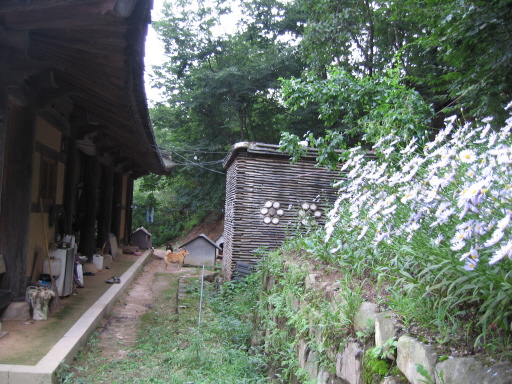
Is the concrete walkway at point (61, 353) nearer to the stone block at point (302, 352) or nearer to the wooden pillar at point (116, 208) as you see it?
the stone block at point (302, 352)

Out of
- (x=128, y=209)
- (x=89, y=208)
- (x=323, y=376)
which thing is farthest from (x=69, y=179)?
(x=128, y=209)

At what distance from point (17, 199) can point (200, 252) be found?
9325 mm

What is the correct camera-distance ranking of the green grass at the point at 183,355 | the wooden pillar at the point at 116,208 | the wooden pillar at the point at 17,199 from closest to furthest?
1. the green grass at the point at 183,355
2. the wooden pillar at the point at 17,199
3. the wooden pillar at the point at 116,208

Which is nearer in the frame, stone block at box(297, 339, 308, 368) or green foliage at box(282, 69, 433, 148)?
stone block at box(297, 339, 308, 368)

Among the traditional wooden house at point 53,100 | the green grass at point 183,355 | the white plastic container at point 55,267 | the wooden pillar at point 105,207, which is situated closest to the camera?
the traditional wooden house at point 53,100

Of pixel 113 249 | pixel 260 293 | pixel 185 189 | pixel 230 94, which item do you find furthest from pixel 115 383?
pixel 185 189

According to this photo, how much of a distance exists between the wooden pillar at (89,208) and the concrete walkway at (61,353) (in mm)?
2484

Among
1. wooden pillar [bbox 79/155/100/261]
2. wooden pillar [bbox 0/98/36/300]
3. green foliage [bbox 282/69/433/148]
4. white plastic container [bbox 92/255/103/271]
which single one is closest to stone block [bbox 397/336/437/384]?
green foliage [bbox 282/69/433/148]

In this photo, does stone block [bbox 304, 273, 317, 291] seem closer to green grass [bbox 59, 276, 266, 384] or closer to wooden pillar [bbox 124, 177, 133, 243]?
green grass [bbox 59, 276, 266, 384]

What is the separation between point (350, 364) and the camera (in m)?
2.26

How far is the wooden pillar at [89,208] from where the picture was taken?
8.72 meters

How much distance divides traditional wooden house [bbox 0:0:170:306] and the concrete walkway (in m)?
0.82

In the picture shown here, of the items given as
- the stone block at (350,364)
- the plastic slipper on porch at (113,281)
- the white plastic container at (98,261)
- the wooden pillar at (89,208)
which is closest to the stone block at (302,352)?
the stone block at (350,364)

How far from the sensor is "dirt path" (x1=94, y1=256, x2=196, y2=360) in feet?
15.7
